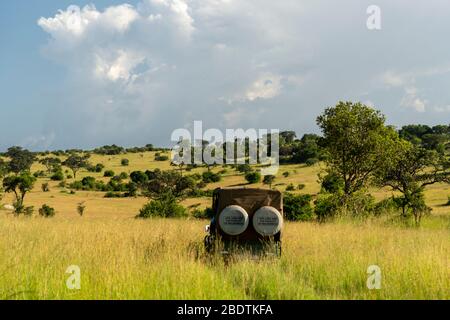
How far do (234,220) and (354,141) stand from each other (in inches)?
640

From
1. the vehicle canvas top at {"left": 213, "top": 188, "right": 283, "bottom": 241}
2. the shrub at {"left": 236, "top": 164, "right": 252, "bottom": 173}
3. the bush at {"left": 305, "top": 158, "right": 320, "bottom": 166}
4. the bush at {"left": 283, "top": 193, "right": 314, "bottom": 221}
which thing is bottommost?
the bush at {"left": 283, "top": 193, "right": 314, "bottom": 221}

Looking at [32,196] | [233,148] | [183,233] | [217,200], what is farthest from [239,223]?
[233,148]

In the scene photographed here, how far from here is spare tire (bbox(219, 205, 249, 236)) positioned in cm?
984

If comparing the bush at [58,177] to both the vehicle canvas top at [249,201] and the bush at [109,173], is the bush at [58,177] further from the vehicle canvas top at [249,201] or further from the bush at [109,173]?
the vehicle canvas top at [249,201]

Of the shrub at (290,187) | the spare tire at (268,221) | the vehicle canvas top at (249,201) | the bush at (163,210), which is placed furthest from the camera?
the shrub at (290,187)

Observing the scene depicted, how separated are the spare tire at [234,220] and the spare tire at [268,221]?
0.29 metres

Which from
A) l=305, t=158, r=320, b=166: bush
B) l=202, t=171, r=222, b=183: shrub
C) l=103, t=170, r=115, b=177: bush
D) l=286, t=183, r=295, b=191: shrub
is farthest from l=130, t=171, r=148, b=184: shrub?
l=305, t=158, r=320, b=166: bush

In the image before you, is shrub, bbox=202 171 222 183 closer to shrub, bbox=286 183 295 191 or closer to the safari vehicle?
shrub, bbox=286 183 295 191

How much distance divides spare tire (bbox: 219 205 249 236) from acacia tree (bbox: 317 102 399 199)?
15.5 meters

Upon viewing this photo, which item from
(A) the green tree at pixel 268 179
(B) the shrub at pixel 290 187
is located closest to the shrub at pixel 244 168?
(A) the green tree at pixel 268 179

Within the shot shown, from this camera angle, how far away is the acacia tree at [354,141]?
79.9 ft

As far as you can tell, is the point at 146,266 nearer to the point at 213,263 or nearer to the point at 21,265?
the point at 213,263

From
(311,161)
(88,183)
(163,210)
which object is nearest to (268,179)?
(311,161)

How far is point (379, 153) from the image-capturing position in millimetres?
24312
